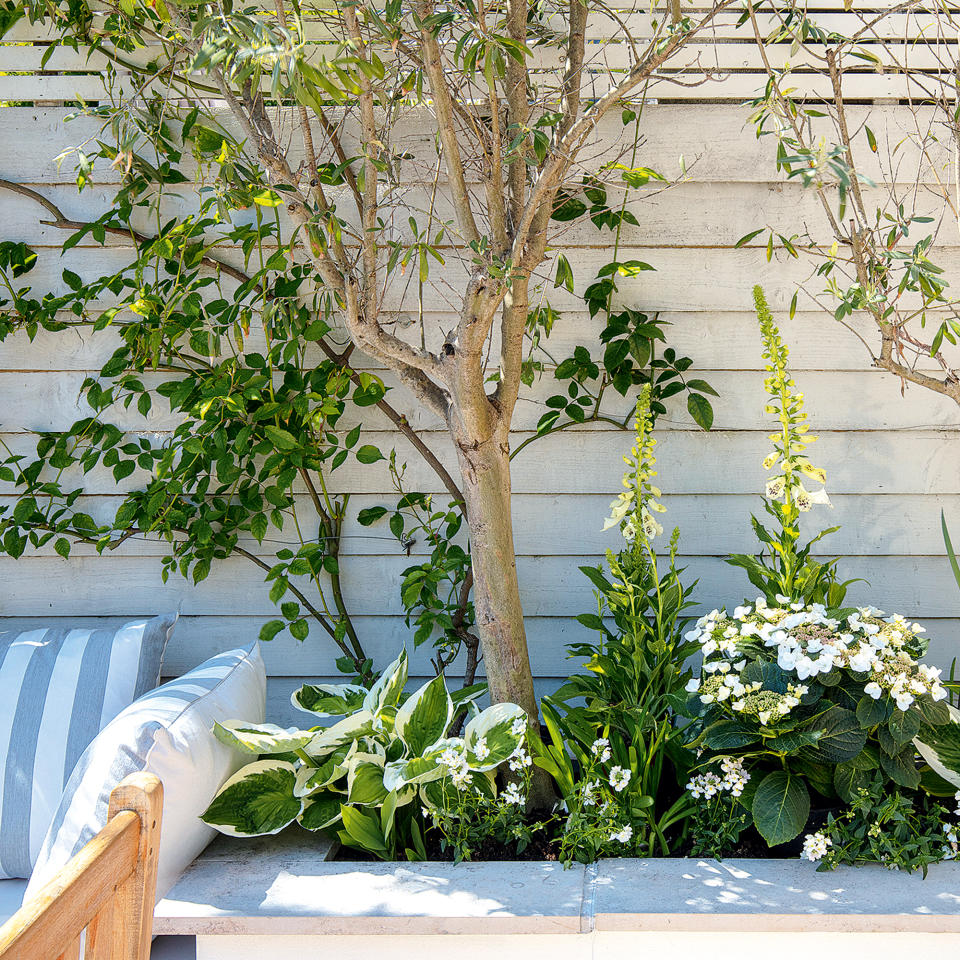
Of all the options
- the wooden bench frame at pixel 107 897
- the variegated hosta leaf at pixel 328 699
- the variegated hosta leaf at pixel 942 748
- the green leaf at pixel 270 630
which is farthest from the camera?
the green leaf at pixel 270 630

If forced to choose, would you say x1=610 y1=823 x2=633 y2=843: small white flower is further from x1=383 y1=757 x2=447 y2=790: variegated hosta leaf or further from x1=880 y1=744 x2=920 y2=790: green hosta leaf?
x1=880 y1=744 x2=920 y2=790: green hosta leaf

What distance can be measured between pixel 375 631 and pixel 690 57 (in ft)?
4.96

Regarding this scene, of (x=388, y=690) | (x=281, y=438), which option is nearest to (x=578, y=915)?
(x=388, y=690)

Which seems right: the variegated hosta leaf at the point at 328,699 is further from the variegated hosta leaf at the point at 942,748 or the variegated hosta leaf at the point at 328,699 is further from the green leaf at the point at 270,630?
the variegated hosta leaf at the point at 942,748

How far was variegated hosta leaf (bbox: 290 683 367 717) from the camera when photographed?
1.78m

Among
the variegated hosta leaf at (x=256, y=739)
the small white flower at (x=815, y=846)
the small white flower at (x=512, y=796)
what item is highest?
the variegated hosta leaf at (x=256, y=739)

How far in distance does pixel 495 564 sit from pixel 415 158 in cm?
99

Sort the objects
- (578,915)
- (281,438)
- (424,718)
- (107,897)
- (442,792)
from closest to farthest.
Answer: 1. (107,897)
2. (578,915)
3. (442,792)
4. (424,718)
5. (281,438)

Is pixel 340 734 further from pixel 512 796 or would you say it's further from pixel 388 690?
pixel 512 796

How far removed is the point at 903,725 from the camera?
1.53 meters

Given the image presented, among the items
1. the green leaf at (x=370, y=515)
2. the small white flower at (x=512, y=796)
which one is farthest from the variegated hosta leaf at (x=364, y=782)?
the green leaf at (x=370, y=515)

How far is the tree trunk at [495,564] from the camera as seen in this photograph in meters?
1.70

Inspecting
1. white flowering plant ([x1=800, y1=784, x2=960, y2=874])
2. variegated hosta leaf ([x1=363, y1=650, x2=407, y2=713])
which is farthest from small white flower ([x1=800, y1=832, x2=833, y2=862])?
variegated hosta leaf ([x1=363, y1=650, x2=407, y2=713])

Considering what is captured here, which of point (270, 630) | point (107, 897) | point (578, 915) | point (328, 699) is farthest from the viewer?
point (270, 630)
